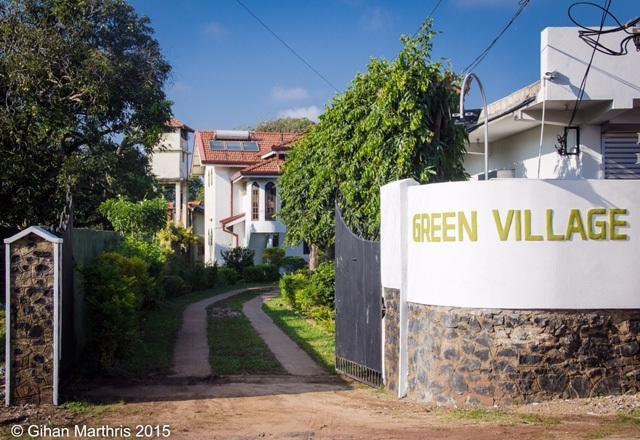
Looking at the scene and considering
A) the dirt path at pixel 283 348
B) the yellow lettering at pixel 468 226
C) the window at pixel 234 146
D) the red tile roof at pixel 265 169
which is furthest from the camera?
the window at pixel 234 146

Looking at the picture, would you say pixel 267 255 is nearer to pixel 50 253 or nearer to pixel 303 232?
pixel 303 232

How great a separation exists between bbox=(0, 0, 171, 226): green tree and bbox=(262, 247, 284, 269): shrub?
1706cm

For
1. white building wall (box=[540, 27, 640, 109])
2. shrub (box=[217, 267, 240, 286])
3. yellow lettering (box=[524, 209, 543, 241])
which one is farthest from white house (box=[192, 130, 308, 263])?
yellow lettering (box=[524, 209, 543, 241])

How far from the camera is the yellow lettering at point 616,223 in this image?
954cm

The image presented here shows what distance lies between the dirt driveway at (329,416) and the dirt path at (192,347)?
1.37 meters

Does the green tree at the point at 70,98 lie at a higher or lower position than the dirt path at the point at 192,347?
higher

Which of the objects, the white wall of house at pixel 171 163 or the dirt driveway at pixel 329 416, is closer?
the dirt driveway at pixel 329 416

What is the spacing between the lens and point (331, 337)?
16.7 metres

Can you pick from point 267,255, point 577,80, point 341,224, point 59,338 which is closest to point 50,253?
point 59,338

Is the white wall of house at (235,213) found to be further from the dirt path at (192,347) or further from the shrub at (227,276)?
the dirt path at (192,347)

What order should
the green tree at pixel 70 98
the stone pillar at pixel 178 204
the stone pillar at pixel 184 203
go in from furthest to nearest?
the stone pillar at pixel 184 203
the stone pillar at pixel 178 204
the green tree at pixel 70 98

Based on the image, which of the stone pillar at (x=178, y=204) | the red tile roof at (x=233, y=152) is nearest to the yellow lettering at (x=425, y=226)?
Result: the red tile roof at (x=233, y=152)

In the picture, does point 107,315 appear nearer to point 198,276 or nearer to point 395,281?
point 395,281

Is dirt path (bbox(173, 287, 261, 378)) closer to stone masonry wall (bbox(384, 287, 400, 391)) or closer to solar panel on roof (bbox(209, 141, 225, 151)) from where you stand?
stone masonry wall (bbox(384, 287, 400, 391))
